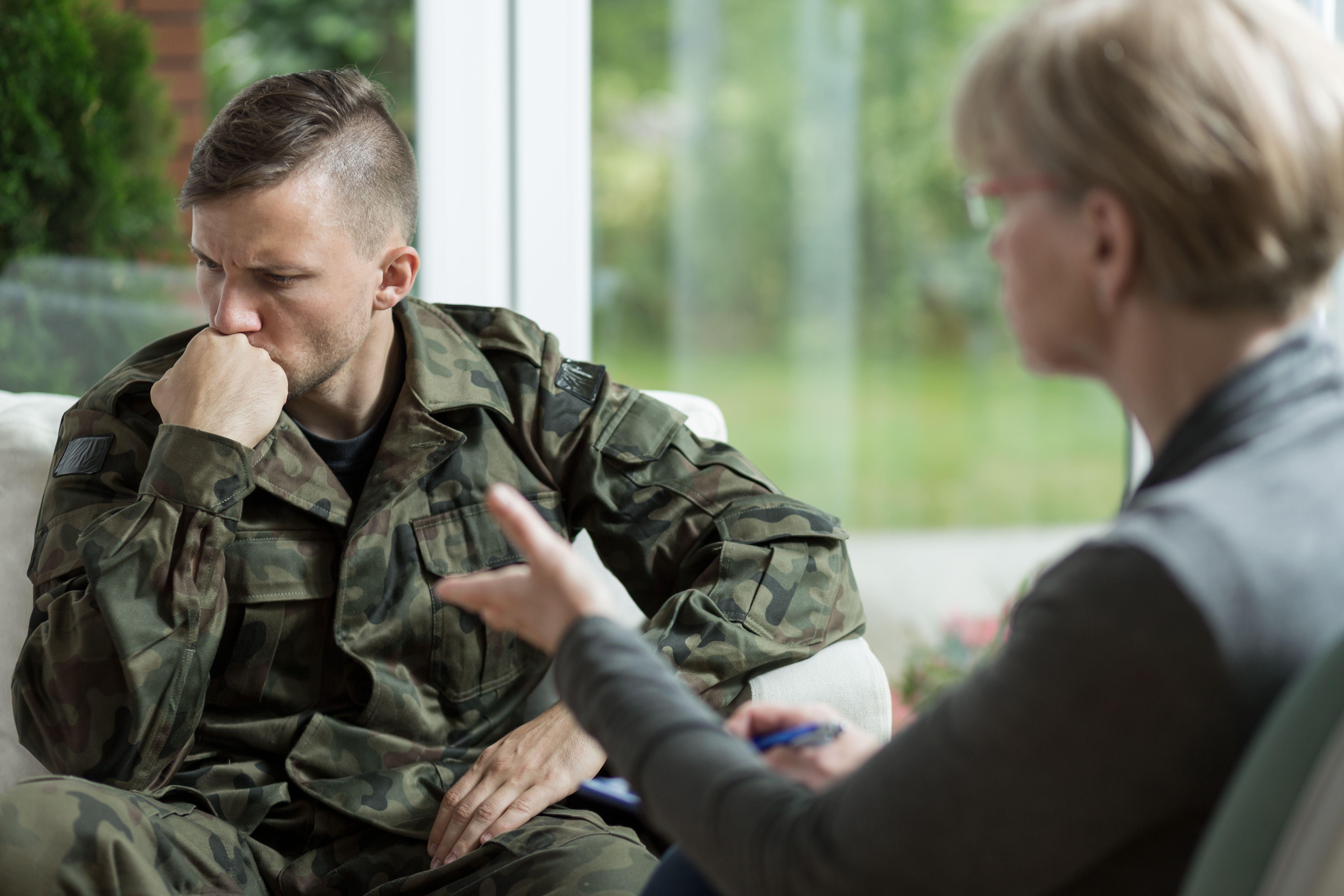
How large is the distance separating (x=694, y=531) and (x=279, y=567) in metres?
0.53

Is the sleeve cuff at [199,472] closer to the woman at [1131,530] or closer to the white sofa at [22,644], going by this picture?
the white sofa at [22,644]

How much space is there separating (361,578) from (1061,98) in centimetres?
106

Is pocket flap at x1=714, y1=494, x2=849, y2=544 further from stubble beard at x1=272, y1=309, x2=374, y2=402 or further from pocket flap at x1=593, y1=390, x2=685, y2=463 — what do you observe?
stubble beard at x1=272, y1=309, x2=374, y2=402

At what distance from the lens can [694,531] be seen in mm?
1561

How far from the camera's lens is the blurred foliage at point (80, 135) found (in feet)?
7.42

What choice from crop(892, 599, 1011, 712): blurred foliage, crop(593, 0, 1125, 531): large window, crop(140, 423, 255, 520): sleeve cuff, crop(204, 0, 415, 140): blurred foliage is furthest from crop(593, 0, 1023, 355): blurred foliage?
crop(140, 423, 255, 520): sleeve cuff

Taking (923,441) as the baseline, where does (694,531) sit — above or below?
above

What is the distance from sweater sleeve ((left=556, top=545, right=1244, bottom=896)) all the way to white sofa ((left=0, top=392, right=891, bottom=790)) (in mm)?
748

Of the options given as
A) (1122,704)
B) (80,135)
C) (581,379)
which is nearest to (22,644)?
(581,379)

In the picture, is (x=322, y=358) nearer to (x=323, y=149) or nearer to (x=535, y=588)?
(x=323, y=149)

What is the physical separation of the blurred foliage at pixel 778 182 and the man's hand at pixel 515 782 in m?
1.62

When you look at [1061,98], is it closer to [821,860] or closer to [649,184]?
[821,860]

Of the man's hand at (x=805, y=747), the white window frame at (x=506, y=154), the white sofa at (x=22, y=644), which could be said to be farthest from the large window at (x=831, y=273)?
the man's hand at (x=805, y=747)

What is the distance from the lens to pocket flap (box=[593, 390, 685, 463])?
157 cm
